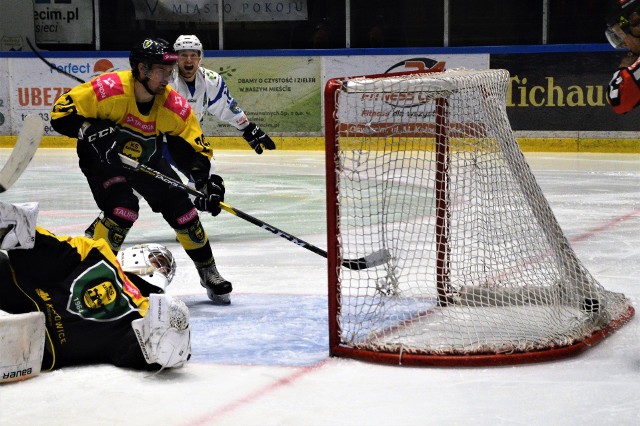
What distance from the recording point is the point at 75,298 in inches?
128

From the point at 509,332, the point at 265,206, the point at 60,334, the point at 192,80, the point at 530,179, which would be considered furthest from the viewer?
the point at 265,206

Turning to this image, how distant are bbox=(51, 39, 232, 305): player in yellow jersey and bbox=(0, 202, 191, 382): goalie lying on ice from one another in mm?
1022

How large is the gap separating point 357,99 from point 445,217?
59cm

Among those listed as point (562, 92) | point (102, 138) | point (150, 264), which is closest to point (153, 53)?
point (102, 138)

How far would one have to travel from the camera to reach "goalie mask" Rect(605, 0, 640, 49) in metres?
3.20

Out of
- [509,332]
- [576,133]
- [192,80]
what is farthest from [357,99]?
[576,133]

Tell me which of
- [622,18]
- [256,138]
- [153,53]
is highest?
[622,18]

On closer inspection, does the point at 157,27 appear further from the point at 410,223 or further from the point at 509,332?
the point at 509,332

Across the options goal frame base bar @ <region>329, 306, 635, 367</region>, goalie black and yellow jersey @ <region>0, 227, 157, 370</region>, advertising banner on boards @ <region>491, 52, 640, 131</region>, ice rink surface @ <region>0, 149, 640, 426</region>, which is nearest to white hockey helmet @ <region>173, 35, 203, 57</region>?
ice rink surface @ <region>0, 149, 640, 426</region>

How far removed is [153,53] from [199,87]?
220 cm

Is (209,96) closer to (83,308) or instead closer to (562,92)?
(83,308)

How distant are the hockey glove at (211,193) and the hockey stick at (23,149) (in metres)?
1.52

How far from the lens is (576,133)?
34.2 ft

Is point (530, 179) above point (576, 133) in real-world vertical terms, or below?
above
